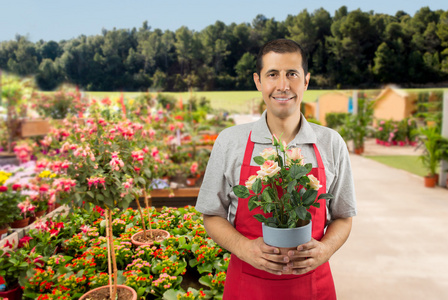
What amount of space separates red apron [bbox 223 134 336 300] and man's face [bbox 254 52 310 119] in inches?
5.6

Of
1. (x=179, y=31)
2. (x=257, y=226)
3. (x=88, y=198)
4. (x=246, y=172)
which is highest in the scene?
(x=179, y=31)

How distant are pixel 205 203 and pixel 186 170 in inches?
142

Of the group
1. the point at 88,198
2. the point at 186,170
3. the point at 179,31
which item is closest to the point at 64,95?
the point at 186,170

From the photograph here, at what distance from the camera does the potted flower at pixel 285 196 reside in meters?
0.83

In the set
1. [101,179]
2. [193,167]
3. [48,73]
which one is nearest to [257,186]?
[101,179]

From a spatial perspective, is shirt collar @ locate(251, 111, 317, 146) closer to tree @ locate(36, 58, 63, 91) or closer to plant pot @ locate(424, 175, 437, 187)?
plant pot @ locate(424, 175, 437, 187)

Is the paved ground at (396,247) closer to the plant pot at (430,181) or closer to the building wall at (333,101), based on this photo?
the plant pot at (430,181)

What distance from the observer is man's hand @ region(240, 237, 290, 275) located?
85 centimetres

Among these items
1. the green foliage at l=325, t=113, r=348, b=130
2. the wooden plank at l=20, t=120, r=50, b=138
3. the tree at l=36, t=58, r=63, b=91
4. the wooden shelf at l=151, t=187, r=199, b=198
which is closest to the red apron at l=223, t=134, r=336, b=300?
the wooden shelf at l=151, t=187, r=199, b=198

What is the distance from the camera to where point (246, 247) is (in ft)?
3.06

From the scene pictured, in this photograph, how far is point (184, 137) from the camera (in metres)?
6.15

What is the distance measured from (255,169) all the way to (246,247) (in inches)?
8.6

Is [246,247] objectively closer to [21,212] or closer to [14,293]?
[14,293]

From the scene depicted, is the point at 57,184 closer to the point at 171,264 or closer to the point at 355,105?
the point at 171,264
